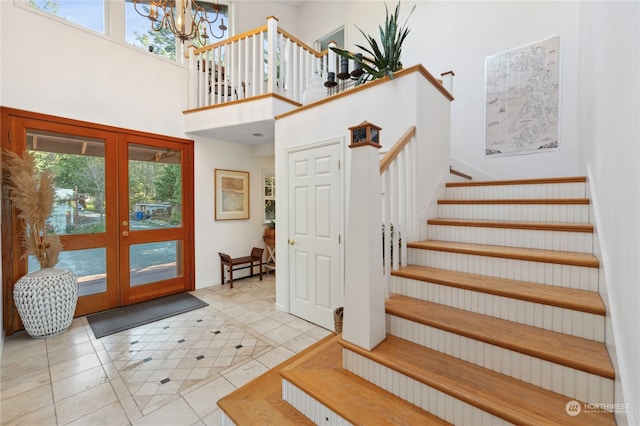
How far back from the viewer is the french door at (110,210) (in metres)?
2.99

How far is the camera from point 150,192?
3914 millimetres

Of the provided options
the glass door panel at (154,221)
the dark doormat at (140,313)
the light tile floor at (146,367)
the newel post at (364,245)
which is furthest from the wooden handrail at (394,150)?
the glass door panel at (154,221)

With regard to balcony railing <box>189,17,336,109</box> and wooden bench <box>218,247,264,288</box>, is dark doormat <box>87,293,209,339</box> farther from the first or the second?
balcony railing <box>189,17,336,109</box>

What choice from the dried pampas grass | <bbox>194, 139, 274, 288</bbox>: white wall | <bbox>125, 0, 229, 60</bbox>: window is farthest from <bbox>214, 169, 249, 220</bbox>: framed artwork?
the dried pampas grass

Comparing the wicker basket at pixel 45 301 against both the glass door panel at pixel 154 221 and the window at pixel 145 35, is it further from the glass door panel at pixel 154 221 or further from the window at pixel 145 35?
the window at pixel 145 35

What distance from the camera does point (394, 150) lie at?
186 cm

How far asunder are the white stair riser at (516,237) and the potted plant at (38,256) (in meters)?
3.87

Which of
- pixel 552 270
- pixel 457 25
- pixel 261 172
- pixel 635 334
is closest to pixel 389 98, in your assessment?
pixel 552 270

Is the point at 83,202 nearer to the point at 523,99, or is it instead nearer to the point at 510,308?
the point at 510,308

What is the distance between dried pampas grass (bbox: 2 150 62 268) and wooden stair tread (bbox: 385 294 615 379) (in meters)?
3.63

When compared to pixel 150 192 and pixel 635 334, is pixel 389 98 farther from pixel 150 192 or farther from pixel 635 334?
pixel 150 192

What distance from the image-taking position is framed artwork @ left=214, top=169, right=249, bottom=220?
465cm

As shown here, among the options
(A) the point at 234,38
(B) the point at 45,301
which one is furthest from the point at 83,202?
(A) the point at 234,38

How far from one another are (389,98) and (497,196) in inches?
52.9
